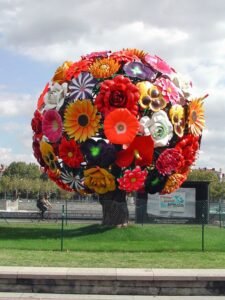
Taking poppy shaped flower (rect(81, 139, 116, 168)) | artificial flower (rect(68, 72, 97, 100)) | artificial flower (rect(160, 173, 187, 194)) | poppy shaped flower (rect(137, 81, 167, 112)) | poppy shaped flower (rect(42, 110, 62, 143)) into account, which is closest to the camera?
poppy shaped flower (rect(81, 139, 116, 168))

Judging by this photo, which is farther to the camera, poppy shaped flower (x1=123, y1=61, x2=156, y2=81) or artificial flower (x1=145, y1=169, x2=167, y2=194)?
artificial flower (x1=145, y1=169, x2=167, y2=194)

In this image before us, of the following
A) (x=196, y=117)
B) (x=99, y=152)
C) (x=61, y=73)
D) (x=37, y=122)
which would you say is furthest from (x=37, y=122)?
(x=196, y=117)

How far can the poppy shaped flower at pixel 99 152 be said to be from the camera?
22234 millimetres

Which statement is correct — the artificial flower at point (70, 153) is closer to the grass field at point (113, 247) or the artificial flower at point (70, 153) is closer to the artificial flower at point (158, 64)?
the grass field at point (113, 247)

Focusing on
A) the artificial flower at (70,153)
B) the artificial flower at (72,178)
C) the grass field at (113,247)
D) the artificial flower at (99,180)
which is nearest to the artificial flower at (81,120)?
the artificial flower at (70,153)

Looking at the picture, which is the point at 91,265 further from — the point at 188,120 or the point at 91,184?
the point at 188,120

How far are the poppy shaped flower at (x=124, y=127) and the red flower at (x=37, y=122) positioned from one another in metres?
4.19

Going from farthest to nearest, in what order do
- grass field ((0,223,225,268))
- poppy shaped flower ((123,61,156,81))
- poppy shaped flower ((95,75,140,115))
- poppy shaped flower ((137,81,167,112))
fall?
poppy shaped flower ((123,61,156,81)), poppy shaped flower ((137,81,167,112)), poppy shaped flower ((95,75,140,115)), grass field ((0,223,225,268))

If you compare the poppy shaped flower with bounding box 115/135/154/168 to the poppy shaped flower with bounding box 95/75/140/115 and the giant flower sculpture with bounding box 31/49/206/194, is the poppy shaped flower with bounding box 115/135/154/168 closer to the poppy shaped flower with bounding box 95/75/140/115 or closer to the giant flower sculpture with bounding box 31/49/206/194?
the giant flower sculpture with bounding box 31/49/206/194

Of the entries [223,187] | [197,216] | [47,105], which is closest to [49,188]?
[223,187]

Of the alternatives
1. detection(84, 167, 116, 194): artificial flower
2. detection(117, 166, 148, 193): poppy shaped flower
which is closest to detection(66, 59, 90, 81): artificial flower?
detection(84, 167, 116, 194): artificial flower

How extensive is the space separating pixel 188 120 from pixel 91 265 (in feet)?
37.7

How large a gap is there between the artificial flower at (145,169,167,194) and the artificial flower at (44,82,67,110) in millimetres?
4811

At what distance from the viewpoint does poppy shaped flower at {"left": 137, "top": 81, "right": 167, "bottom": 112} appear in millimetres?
22500
